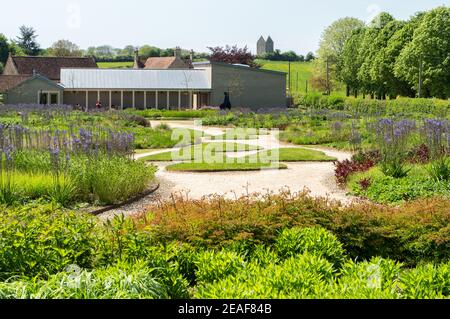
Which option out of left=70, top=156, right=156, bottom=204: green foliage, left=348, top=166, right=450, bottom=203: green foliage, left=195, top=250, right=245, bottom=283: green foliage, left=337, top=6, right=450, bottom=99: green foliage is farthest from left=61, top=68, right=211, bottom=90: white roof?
left=195, top=250, right=245, bottom=283: green foliage

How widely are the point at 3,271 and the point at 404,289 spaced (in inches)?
142

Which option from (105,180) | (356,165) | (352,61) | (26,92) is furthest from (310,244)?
(352,61)

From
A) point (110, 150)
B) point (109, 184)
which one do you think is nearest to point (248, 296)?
point (109, 184)

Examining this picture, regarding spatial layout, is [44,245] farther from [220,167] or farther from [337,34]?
[337,34]

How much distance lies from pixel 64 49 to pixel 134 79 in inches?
2239

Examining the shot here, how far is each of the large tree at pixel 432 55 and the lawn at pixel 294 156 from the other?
28376mm

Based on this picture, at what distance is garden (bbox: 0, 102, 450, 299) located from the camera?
5559 millimetres

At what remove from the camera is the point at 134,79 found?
169 ft

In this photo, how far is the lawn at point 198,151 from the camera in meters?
18.7

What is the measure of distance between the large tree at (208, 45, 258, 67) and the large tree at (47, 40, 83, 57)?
41.1 meters

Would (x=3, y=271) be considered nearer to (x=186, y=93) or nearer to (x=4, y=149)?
(x=4, y=149)

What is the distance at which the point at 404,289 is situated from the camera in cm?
574

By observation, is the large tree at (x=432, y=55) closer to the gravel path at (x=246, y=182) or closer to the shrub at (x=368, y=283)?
the gravel path at (x=246, y=182)

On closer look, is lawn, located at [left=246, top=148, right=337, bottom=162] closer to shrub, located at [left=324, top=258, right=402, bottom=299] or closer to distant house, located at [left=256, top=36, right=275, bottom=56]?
shrub, located at [left=324, top=258, right=402, bottom=299]
